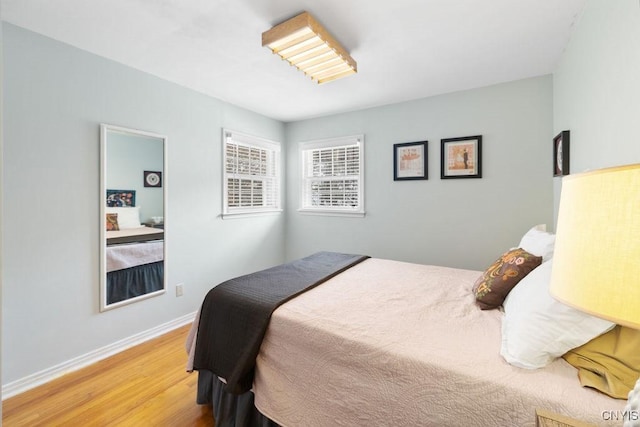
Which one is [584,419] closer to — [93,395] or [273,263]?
[93,395]

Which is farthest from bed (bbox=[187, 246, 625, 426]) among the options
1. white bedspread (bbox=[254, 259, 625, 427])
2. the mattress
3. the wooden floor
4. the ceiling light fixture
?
the ceiling light fixture

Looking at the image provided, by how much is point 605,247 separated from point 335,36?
199 cm

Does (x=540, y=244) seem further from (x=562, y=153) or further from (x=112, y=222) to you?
(x=112, y=222)

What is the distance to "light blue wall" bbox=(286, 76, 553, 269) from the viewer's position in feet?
8.79

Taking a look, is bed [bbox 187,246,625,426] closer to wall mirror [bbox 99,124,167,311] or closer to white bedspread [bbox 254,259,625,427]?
white bedspread [bbox 254,259,625,427]

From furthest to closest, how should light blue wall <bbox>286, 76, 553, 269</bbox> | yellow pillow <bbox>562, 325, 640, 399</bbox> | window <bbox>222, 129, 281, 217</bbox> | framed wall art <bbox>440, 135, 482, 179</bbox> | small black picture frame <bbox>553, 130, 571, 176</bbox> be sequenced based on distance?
window <bbox>222, 129, 281, 217</bbox>, framed wall art <bbox>440, 135, 482, 179</bbox>, light blue wall <bbox>286, 76, 553, 269</bbox>, small black picture frame <bbox>553, 130, 571, 176</bbox>, yellow pillow <bbox>562, 325, 640, 399</bbox>

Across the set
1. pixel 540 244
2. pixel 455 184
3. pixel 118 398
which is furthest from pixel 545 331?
pixel 118 398

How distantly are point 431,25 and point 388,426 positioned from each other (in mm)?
2280

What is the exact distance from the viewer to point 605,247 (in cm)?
57

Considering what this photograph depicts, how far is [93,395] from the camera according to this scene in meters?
1.87

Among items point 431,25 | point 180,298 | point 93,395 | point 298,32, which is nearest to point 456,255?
point 431,25

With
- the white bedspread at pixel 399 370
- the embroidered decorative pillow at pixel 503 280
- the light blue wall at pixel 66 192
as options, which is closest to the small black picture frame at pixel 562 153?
the embroidered decorative pillow at pixel 503 280

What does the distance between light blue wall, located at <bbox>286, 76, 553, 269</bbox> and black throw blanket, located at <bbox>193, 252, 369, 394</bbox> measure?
179 centimetres

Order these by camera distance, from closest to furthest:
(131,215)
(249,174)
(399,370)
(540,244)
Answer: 1. (399,370)
2. (540,244)
3. (131,215)
4. (249,174)
